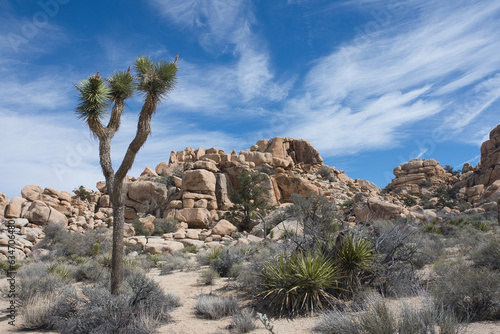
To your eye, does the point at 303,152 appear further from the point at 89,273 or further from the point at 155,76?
the point at 155,76

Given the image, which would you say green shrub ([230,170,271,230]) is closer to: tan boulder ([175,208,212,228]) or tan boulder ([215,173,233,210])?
tan boulder ([215,173,233,210])

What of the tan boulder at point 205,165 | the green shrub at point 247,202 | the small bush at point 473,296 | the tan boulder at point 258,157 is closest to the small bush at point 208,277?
the small bush at point 473,296

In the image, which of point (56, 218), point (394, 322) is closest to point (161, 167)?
point (56, 218)

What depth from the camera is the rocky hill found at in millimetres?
25047

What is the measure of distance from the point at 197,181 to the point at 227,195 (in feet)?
14.4

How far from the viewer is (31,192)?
32781mm

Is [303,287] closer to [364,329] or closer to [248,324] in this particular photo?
[248,324]

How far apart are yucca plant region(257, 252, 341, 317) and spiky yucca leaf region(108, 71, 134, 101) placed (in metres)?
6.62

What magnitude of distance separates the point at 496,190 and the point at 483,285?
3398 centimetres

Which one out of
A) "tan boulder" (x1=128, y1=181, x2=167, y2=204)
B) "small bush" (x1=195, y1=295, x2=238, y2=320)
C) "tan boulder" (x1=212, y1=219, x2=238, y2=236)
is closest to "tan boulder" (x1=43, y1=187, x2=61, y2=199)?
"tan boulder" (x1=128, y1=181, x2=167, y2=204)

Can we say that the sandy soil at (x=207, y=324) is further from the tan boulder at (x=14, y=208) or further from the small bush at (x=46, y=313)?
the tan boulder at (x=14, y=208)

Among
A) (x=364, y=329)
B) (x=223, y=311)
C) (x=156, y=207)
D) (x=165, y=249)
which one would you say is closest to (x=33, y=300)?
(x=223, y=311)

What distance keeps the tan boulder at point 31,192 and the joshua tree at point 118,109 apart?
27757 millimetres

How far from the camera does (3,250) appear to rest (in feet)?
65.2
